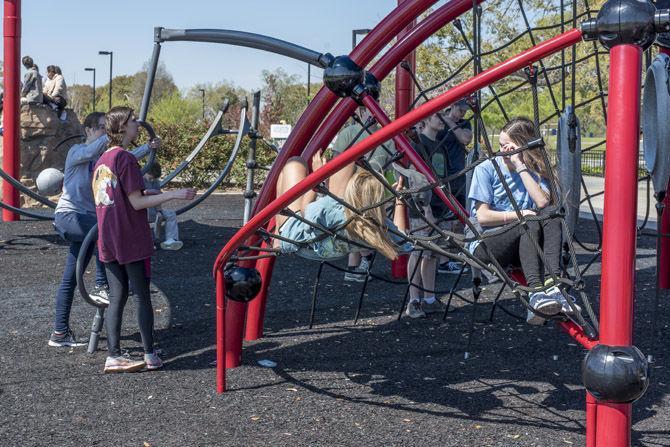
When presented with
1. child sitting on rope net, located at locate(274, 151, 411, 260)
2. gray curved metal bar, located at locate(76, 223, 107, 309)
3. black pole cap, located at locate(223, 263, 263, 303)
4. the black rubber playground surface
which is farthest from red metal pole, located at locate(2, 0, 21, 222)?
child sitting on rope net, located at locate(274, 151, 411, 260)

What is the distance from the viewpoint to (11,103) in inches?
482

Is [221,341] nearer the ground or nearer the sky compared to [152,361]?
nearer the sky

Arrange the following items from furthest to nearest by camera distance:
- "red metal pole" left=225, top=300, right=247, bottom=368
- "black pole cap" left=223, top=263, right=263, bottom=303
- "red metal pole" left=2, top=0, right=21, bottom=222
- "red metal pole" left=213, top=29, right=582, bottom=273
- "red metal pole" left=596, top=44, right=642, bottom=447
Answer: "red metal pole" left=2, top=0, right=21, bottom=222
"red metal pole" left=225, top=300, right=247, bottom=368
"black pole cap" left=223, top=263, right=263, bottom=303
"red metal pole" left=213, top=29, right=582, bottom=273
"red metal pole" left=596, top=44, right=642, bottom=447

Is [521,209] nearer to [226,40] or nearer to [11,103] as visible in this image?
[226,40]

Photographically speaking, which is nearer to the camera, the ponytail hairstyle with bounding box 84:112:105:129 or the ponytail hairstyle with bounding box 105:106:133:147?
the ponytail hairstyle with bounding box 105:106:133:147

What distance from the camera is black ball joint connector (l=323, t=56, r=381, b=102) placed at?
13.6 ft

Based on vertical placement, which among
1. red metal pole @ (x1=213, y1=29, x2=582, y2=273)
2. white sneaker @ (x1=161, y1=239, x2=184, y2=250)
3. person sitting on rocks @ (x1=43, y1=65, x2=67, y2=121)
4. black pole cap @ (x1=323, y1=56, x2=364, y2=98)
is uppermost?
person sitting on rocks @ (x1=43, y1=65, x2=67, y2=121)

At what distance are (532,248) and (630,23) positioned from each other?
1840 mm

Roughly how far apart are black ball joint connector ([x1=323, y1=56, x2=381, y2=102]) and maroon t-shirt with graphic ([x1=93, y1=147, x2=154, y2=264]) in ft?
4.08

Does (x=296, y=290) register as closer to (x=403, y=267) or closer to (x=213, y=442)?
(x=403, y=267)

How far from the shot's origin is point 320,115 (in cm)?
537

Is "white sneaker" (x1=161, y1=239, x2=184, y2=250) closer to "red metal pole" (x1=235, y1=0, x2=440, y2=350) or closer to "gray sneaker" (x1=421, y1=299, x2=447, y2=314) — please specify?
"gray sneaker" (x1=421, y1=299, x2=447, y2=314)

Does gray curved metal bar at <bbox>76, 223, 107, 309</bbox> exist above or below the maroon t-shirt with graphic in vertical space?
below

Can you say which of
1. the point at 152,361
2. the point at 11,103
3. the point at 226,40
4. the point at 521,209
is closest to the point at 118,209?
the point at 152,361
